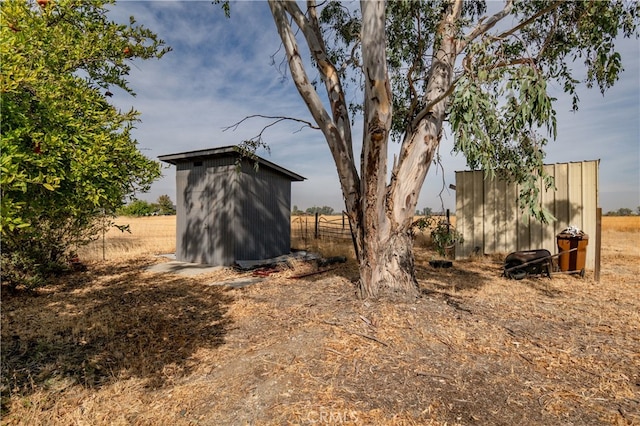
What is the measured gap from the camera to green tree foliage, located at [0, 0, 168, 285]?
86.4 inches

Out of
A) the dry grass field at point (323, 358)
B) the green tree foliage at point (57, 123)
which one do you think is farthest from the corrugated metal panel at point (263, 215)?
the green tree foliage at point (57, 123)

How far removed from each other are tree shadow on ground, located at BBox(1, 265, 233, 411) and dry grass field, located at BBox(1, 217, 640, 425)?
0.03 metres

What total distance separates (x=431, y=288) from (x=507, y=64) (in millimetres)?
4754

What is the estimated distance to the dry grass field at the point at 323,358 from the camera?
9.52 feet

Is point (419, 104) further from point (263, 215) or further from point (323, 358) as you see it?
point (263, 215)

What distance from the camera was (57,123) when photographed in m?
2.62

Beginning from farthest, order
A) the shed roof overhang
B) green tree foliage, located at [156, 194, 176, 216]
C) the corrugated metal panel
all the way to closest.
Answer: green tree foliage, located at [156, 194, 176, 216]
the corrugated metal panel
the shed roof overhang

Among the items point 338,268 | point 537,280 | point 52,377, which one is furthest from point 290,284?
point 537,280

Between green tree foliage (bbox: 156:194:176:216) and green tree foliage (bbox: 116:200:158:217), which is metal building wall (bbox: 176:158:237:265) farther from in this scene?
green tree foliage (bbox: 156:194:176:216)

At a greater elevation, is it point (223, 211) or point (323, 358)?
point (223, 211)

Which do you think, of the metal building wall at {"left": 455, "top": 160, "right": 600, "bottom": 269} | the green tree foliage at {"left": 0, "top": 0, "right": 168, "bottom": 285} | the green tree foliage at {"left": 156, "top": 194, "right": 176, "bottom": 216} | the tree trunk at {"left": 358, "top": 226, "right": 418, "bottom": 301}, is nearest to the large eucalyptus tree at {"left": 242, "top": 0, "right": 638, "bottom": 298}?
the tree trunk at {"left": 358, "top": 226, "right": 418, "bottom": 301}

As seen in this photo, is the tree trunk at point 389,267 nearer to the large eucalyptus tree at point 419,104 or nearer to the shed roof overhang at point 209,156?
the large eucalyptus tree at point 419,104

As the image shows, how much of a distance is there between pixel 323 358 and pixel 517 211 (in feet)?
34.9

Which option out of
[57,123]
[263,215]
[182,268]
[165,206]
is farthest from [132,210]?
[165,206]
